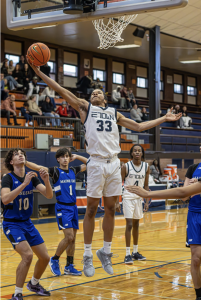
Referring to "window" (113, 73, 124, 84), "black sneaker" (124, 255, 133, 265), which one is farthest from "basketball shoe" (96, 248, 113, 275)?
"window" (113, 73, 124, 84)

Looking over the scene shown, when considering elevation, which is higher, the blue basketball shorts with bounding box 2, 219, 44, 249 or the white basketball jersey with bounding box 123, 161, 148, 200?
the white basketball jersey with bounding box 123, 161, 148, 200

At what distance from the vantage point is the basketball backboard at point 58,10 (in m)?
6.21

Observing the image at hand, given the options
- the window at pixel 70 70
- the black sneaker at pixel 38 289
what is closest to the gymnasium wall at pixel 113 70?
the window at pixel 70 70

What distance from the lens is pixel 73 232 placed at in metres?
6.96

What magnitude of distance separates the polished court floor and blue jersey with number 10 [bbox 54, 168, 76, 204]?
1.27m

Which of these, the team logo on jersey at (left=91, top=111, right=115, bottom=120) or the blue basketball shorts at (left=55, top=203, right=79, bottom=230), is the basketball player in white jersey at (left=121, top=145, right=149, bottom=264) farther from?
the team logo on jersey at (left=91, top=111, right=115, bottom=120)

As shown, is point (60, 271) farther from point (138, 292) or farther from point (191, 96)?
point (191, 96)

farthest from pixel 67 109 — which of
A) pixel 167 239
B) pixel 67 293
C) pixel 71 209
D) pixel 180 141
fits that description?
pixel 67 293

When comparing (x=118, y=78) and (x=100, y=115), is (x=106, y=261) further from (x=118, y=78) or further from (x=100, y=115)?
(x=118, y=78)

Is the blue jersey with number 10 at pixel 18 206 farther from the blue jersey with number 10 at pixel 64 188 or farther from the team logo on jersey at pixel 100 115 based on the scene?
the blue jersey with number 10 at pixel 64 188

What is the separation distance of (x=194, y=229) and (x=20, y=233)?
216 cm

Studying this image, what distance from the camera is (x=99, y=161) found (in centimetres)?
506

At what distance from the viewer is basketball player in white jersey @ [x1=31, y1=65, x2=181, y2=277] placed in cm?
503

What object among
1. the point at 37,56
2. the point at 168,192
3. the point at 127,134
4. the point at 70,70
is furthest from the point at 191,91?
the point at 168,192
